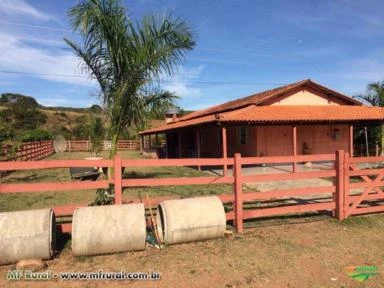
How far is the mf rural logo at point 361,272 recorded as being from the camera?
4.66 meters

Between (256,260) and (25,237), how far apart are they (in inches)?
127

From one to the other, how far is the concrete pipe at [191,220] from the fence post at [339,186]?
265 cm

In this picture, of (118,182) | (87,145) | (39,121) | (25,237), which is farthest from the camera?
(39,121)

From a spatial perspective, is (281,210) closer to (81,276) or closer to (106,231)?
(106,231)

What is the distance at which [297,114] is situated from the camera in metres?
18.9

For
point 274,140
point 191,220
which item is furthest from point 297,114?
point 191,220

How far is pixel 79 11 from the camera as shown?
1073 centimetres

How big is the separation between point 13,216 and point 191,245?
2.65 meters

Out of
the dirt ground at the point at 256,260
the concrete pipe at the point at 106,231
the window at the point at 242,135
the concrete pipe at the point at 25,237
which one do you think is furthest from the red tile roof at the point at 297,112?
the concrete pipe at the point at 25,237

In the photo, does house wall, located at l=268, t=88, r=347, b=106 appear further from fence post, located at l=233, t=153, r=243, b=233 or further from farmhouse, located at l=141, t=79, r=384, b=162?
fence post, located at l=233, t=153, r=243, b=233

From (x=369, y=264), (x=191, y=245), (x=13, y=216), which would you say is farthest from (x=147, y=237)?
(x=369, y=264)

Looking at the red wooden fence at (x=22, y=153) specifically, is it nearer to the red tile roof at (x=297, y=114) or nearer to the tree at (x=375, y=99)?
the red tile roof at (x=297, y=114)

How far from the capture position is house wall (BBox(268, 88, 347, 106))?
21.2 m

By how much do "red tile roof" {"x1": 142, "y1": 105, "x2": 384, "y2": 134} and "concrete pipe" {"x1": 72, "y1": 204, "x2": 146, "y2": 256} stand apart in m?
11.1
